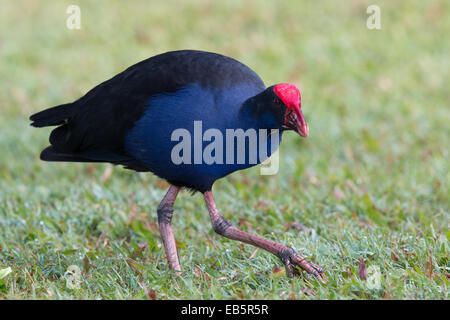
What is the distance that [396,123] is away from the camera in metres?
7.70

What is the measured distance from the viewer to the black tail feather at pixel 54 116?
4.65 m

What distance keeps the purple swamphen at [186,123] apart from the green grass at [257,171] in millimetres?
386

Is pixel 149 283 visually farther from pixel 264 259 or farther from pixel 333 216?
pixel 333 216

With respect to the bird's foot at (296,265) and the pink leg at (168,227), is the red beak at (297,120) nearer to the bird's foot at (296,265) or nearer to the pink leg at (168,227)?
the bird's foot at (296,265)

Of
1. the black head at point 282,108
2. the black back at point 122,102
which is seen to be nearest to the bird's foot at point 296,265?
the black head at point 282,108

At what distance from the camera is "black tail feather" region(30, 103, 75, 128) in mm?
4652

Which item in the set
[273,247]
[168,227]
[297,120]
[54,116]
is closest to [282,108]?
[297,120]

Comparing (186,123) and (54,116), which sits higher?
(54,116)

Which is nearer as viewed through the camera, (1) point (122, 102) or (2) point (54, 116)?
(1) point (122, 102)

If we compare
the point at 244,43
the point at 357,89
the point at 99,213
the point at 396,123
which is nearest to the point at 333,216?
the point at 99,213

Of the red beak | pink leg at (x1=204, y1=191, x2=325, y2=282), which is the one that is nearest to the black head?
the red beak

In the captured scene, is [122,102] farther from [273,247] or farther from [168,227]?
[273,247]

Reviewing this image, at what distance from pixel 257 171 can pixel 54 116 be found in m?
2.56

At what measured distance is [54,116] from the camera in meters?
4.68
